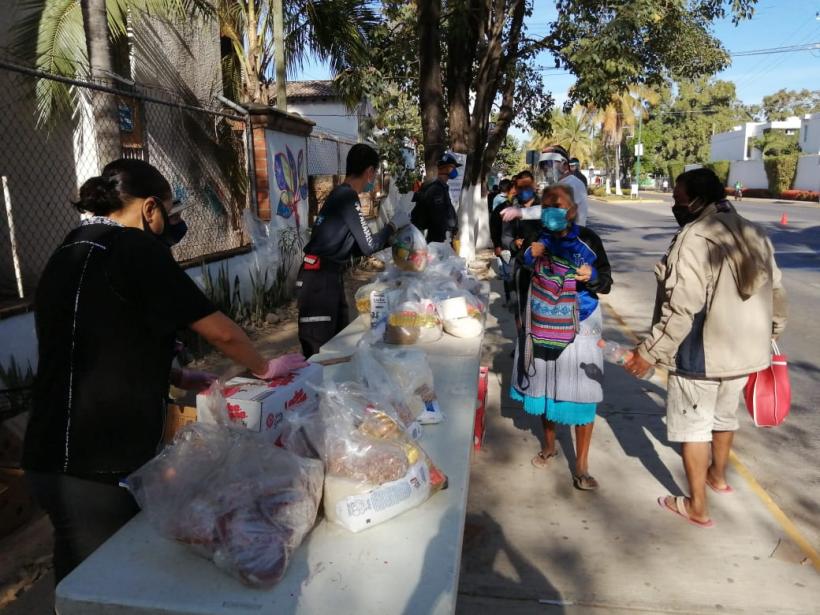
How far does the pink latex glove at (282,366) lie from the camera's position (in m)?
2.21

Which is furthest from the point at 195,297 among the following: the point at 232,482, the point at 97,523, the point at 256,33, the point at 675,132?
the point at 675,132

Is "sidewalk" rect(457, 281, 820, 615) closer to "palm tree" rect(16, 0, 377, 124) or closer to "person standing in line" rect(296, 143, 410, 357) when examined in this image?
"person standing in line" rect(296, 143, 410, 357)

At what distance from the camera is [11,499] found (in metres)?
3.25

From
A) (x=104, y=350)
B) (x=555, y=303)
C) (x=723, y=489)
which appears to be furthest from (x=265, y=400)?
→ (x=723, y=489)

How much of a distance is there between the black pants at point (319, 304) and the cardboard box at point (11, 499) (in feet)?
5.75

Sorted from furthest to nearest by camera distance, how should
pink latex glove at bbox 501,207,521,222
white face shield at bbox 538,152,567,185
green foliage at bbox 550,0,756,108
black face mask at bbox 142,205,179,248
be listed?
green foliage at bbox 550,0,756,108, white face shield at bbox 538,152,567,185, pink latex glove at bbox 501,207,521,222, black face mask at bbox 142,205,179,248

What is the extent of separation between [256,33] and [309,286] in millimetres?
10419

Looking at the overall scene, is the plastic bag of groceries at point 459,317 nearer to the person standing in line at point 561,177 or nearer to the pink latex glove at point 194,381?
the person standing in line at point 561,177

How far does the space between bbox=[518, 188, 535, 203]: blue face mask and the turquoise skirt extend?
408 cm

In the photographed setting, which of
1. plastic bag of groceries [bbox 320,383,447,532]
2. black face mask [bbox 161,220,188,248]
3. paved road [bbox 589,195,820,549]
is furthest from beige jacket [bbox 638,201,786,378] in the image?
black face mask [bbox 161,220,188,248]

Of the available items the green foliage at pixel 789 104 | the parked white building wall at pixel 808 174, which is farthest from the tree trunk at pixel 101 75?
the green foliage at pixel 789 104

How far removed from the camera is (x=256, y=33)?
Answer: 12.7 meters

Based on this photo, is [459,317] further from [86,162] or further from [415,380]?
[86,162]

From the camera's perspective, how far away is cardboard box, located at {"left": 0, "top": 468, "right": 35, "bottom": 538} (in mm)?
3213
